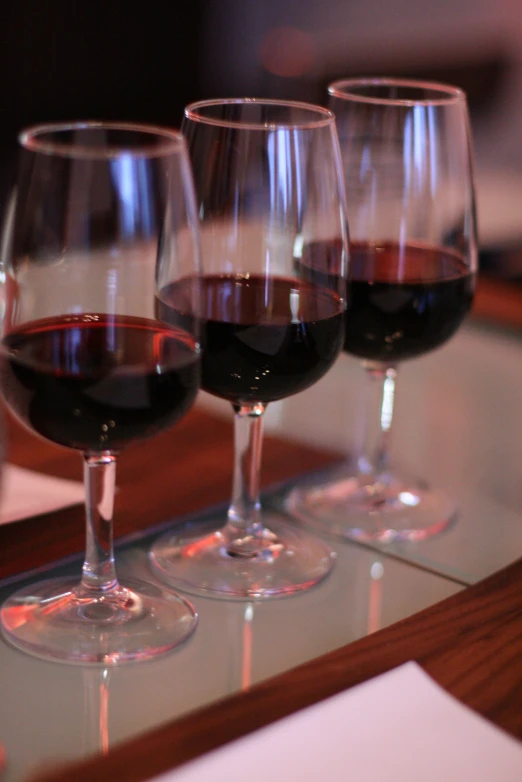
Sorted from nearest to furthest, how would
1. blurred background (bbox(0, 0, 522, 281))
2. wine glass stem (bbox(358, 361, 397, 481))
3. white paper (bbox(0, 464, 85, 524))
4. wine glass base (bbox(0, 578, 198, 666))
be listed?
wine glass base (bbox(0, 578, 198, 666)), white paper (bbox(0, 464, 85, 524)), wine glass stem (bbox(358, 361, 397, 481)), blurred background (bbox(0, 0, 522, 281))

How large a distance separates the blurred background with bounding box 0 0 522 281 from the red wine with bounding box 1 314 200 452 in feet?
9.86

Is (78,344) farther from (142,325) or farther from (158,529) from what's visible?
(158,529)

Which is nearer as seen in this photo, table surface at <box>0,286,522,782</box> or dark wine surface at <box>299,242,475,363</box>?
table surface at <box>0,286,522,782</box>

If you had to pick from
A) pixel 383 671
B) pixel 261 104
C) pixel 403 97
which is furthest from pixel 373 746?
pixel 403 97

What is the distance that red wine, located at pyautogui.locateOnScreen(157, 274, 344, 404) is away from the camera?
25.9 inches

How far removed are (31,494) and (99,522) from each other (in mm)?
143

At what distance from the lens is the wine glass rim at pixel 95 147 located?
0.52 metres

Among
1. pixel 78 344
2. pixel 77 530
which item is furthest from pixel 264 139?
pixel 77 530

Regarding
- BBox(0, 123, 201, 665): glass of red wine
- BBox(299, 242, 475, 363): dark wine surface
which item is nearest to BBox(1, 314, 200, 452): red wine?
BBox(0, 123, 201, 665): glass of red wine

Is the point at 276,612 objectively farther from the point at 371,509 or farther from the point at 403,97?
the point at 403,97

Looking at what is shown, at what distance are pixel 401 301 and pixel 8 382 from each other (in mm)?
330

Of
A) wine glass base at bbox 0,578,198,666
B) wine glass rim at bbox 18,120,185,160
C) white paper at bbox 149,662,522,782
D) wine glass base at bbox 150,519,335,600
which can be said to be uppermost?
wine glass rim at bbox 18,120,185,160

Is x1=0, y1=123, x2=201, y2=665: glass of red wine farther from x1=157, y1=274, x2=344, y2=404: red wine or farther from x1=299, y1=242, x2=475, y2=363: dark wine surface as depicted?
x1=299, y1=242, x2=475, y2=363: dark wine surface

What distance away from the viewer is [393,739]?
48 cm
